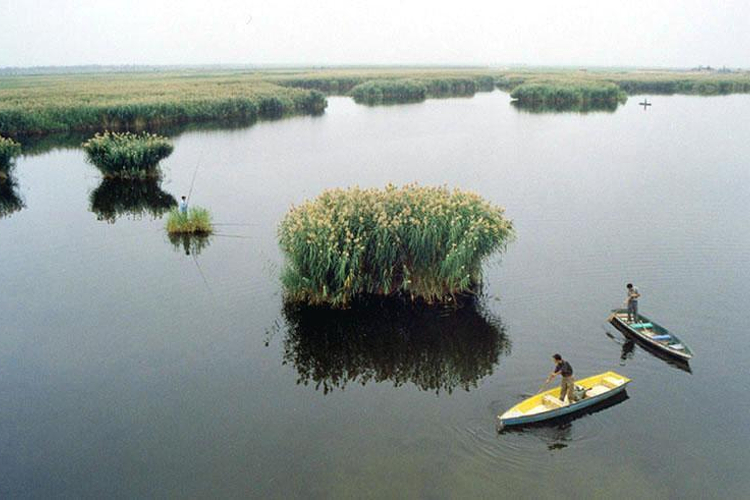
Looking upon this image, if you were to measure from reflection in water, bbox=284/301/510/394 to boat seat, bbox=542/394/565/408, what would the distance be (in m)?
2.33

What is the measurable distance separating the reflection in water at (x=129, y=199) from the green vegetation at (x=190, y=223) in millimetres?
4472

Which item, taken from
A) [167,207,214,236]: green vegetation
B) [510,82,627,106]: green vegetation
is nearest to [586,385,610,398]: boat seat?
[167,207,214,236]: green vegetation

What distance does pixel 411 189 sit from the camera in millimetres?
23281

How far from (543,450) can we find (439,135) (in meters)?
48.1

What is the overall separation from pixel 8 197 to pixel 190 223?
15872mm

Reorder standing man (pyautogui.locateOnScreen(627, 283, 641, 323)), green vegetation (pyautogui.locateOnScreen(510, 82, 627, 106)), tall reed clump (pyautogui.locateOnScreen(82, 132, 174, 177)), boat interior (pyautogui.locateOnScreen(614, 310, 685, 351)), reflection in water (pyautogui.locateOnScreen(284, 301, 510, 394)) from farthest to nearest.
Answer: green vegetation (pyautogui.locateOnScreen(510, 82, 627, 106)), tall reed clump (pyautogui.locateOnScreen(82, 132, 174, 177)), standing man (pyautogui.locateOnScreen(627, 283, 641, 323)), boat interior (pyautogui.locateOnScreen(614, 310, 685, 351)), reflection in water (pyautogui.locateOnScreen(284, 301, 510, 394))

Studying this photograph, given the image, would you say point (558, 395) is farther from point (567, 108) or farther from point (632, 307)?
point (567, 108)

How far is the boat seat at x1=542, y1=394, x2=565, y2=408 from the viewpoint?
1539 centimetres

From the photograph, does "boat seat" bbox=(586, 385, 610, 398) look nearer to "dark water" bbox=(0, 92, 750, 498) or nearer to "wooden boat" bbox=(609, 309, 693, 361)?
"dark water" bbox=(0, 92, 750, 498)

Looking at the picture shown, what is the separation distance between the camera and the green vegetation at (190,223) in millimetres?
29906

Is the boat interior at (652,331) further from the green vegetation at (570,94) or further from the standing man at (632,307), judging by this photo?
the green vegetation at (570,94)

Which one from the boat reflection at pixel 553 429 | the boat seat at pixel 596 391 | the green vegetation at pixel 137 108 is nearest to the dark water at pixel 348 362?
the boat reflection at pixel 553 429

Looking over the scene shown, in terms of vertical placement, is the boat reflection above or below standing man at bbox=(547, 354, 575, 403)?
below

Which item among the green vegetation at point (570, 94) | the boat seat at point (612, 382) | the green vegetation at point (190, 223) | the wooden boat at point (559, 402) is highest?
the green vegetation at point (570, 94)
